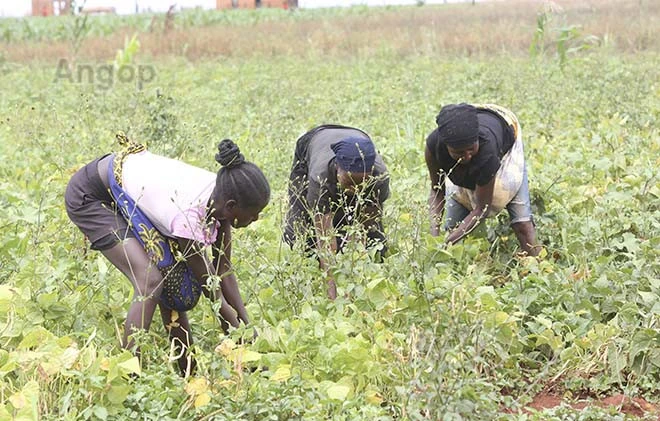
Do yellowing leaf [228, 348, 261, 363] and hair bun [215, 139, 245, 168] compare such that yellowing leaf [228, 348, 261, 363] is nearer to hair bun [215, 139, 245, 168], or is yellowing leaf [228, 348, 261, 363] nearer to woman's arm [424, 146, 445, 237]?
hair bun [215, 139, 245, 168]

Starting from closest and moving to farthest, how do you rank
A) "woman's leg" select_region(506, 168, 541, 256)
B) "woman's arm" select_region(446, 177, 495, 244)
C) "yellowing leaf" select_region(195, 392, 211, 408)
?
"yellowing leaf" select_region(195, 392, 211, 408) → "woman's arm" select_region(446, 177, 495, 244) → "woman's leg" select_region(506, 168, 541, 256)

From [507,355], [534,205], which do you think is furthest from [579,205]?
[507,355]

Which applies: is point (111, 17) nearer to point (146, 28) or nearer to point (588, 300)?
point (146, 28)

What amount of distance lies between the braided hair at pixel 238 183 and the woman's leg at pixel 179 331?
0.60 m

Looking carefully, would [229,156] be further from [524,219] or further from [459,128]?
[524,219]

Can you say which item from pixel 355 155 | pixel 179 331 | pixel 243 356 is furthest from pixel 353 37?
pixel 243 356

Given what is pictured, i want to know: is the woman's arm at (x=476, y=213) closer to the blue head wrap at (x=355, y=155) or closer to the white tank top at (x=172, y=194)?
the blue head wrap at (x=355, y=155)

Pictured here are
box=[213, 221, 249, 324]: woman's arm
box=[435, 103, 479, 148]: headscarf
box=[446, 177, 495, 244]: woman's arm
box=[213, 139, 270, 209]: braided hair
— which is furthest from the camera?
box=[446, 177, 495, 244]: woman's arm

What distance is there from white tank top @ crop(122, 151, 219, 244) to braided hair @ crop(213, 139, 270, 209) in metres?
0.10

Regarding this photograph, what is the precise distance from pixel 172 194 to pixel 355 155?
0.84 metres

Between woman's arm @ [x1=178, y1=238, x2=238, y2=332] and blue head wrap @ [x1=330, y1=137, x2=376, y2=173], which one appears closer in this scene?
woman's arm @ [x1=178, y1=238, x2=238, y2=332]

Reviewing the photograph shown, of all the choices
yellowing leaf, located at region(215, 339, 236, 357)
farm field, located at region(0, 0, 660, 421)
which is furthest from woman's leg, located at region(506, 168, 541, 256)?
yellowing leaf, located at region(215, 339, 236, 357)

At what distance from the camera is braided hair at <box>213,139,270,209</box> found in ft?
11.4

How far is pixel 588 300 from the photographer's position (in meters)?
4.06
